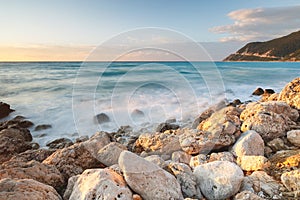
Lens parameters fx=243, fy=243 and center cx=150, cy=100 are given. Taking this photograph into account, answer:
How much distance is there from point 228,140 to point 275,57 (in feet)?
246

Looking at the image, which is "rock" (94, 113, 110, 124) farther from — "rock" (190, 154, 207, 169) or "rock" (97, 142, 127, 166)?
"rock" (190, 154, 207, 169)

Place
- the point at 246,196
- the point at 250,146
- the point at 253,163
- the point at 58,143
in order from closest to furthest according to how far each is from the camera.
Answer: the point at 246,196, the point at 253,163, the point at 250,146, the point at 58,143

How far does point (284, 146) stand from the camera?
419 centimetres

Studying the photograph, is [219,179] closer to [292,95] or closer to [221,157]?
[221,157]

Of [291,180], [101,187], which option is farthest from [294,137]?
[101,187]

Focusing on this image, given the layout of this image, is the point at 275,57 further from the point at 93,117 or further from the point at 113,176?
the point at 113,176

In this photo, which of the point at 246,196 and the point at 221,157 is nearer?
the point at 246,196

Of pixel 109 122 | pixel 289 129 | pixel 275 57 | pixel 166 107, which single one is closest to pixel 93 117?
pixel 109 122

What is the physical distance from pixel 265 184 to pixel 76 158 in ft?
9.20

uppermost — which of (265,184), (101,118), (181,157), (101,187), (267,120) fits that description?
(267,120)

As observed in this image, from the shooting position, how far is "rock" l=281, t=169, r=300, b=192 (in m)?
2.71

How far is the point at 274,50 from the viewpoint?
→ 69938 millimetres

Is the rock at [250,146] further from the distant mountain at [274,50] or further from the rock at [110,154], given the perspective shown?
the distant mountain at [274,50]

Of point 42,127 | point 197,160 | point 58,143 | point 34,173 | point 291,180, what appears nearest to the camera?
point 291,180
